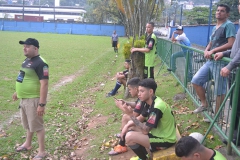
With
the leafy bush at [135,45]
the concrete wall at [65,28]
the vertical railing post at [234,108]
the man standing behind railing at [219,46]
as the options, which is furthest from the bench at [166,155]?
the concrete wall at [65,28]

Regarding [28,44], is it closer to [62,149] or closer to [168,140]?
[62,149]

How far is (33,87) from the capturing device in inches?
195

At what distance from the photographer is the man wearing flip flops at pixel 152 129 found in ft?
13.6

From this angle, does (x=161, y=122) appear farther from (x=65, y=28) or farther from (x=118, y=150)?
(x=65, y=28)

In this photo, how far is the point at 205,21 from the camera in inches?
1357

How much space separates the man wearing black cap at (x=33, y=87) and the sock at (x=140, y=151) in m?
1.63

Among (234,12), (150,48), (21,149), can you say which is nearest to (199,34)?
(234,12)

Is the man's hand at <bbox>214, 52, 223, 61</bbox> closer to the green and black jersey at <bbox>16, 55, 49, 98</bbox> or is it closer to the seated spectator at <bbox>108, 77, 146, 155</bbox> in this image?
the seated spectator at <bbox>108, 77, 146, 155</bbox>

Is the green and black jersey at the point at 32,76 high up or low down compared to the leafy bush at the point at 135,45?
down

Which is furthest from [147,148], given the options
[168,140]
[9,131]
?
[9,131]

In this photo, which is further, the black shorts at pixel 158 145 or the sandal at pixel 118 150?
the sandal at pixel 118 150

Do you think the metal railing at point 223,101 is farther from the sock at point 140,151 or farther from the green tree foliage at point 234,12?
the green tree foliage at point 234,12

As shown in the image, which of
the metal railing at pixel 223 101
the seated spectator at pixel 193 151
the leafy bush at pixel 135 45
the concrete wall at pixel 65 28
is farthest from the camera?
the concrete wall at pixel 65 28

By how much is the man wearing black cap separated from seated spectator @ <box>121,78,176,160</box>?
61.1 inches
